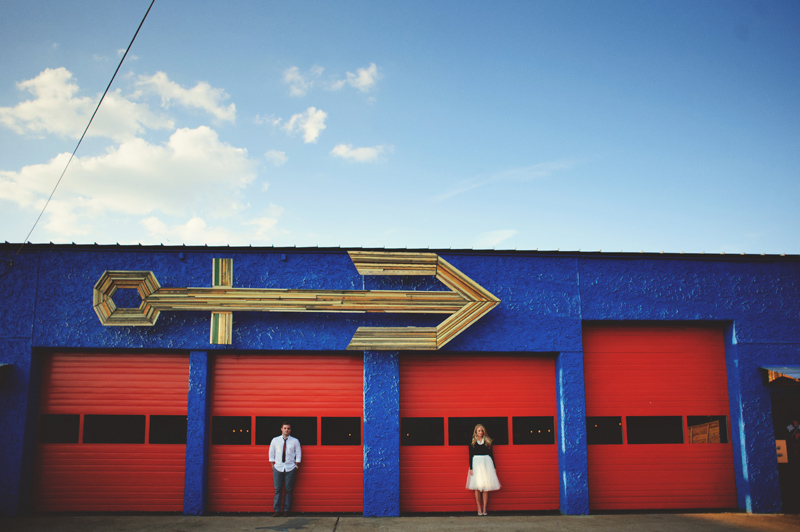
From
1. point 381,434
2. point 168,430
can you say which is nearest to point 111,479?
point 168,430

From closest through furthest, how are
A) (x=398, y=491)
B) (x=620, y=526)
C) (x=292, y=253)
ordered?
(x=620, y=526), (x=398, y=491), (x=292, y=253)

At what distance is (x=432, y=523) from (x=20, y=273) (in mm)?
8348

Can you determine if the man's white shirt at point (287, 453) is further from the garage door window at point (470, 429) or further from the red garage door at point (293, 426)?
the garage door window at point (470, 429)

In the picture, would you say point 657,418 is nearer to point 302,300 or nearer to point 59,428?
point 302,300

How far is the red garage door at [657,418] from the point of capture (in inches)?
352

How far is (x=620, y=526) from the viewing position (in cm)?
790

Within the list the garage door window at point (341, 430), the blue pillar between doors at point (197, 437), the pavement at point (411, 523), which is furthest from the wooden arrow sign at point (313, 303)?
the pavement at point (411, 523)

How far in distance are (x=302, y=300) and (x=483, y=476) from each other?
4.32 m

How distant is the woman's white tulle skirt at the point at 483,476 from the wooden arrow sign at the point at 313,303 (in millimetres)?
2108

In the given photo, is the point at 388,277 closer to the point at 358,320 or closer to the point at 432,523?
the point at 358,320

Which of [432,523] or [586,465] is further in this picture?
[586,465]

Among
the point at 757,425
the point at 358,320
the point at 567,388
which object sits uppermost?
the point at 358,320

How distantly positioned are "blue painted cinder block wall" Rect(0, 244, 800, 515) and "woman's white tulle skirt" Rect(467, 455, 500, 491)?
50.5 inches

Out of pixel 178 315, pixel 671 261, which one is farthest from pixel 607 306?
pixel 178 315
